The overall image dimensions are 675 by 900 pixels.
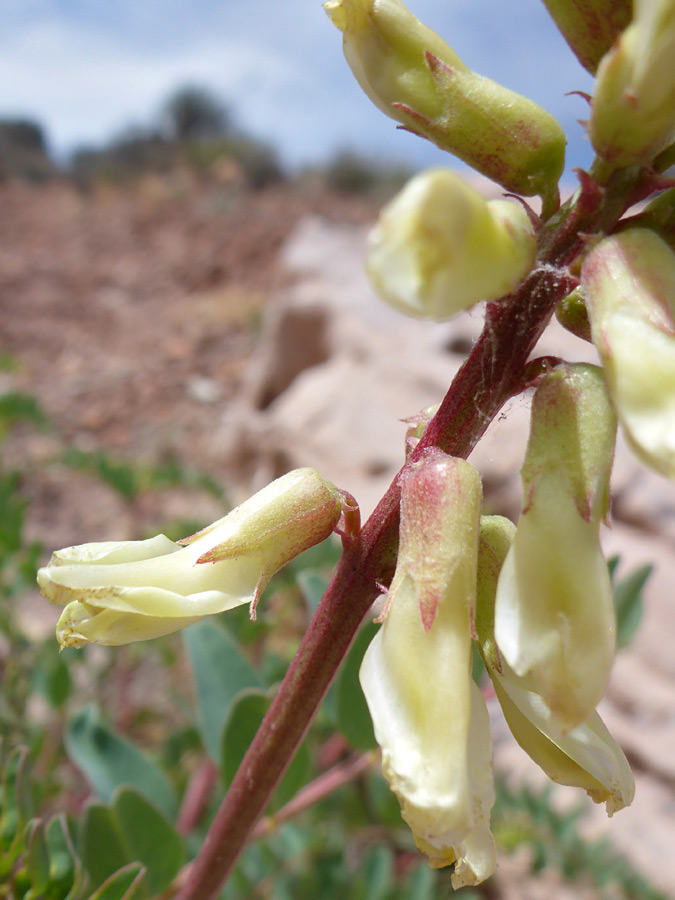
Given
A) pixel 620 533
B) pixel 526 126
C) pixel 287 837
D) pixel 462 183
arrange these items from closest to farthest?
pixel 462 183 → pixel 526 126 → pixel 287 837 → pixel 620 533

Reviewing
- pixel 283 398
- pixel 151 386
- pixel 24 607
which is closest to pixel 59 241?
pixel 151 386

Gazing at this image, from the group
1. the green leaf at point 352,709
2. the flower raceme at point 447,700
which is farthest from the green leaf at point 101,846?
the flower raceme at point 447,700

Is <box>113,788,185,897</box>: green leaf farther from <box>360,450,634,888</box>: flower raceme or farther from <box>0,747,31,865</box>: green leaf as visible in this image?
<box>360,450,634,888</box>: flower raceme

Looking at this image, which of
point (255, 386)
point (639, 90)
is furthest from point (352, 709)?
point (255, 386)

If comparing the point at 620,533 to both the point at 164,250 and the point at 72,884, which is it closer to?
the point at 72,884

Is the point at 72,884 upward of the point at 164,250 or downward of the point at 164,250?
upward

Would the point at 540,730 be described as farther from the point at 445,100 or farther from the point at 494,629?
the point at 445,100

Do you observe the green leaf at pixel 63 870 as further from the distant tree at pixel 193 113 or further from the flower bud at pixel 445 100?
the distant tree at pixel 193 113
